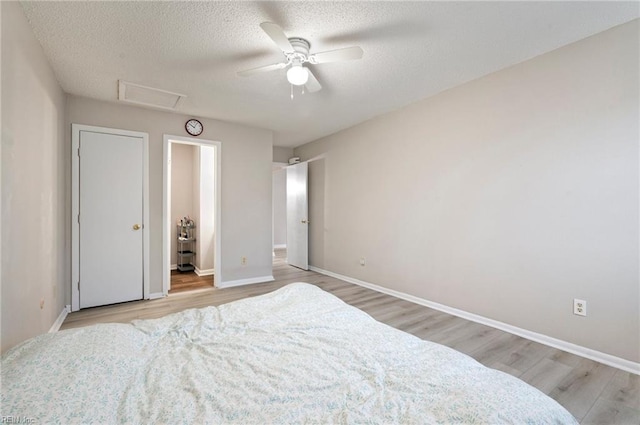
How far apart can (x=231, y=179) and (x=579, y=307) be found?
13.9 feet

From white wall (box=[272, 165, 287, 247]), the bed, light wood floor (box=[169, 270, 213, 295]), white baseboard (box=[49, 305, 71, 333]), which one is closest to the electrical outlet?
the bed

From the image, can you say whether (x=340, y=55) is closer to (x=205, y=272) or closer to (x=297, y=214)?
(x=297, y=214)

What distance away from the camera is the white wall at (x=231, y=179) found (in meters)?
3.59

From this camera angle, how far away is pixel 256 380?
3.56ft

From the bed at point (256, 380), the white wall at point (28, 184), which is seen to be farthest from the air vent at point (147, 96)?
the bed at point (256, 380)

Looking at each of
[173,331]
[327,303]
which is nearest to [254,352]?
[173,331]

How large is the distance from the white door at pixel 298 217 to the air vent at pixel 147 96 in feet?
8.37

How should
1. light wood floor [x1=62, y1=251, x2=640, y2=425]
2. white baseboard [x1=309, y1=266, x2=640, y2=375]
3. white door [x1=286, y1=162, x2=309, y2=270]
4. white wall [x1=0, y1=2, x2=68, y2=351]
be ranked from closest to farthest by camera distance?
white wall [x1=0, y1=2, x2=68, y2=351] < light wood floor [x1=62, y1=251, x2=640, y2=425] < white baseboard [x1=309, y1=266, x2=640, y2=375] < white door [x1=286, y1=162, x2=309, y2=270]

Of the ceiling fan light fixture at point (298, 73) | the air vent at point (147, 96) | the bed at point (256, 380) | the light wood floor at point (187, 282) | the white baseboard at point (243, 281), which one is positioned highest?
the air vent at point (147, 96)

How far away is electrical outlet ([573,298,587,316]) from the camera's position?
227 cm

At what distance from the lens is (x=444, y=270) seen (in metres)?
3.26

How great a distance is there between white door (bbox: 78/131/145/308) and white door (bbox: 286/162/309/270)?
2.73 metres

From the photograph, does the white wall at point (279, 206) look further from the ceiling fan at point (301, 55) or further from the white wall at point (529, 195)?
the ceiling fan at point (301, 55)

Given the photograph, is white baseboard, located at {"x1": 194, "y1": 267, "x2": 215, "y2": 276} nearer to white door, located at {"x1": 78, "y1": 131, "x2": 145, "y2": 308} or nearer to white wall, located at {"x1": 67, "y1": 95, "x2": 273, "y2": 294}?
white wall, located at {"x1": 67, "y1": 95, "x2": 273, "y2": 294}
